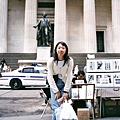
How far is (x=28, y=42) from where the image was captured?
97.8ft

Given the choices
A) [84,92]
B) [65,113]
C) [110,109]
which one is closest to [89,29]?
[110,109]

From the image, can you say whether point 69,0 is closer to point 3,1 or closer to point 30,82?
point 3,1

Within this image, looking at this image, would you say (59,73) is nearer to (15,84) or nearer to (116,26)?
(15,84)

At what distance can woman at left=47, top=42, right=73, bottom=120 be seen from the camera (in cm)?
428

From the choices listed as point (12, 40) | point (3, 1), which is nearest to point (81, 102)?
point (3, 1)

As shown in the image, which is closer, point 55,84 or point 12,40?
point 55,84

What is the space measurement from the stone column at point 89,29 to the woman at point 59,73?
24.6 meters

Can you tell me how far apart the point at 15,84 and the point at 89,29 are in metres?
15.0

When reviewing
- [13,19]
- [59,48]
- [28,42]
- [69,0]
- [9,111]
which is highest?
[69,0]

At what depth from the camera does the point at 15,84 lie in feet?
54.2

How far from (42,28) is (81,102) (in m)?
14.8

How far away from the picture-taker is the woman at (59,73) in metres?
4.28

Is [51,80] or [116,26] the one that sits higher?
[116,26]

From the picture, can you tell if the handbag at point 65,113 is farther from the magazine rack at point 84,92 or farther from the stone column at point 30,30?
the stone column at point 30,30
